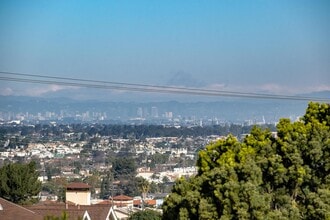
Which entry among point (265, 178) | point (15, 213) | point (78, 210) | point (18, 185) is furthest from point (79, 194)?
point (265, 178)

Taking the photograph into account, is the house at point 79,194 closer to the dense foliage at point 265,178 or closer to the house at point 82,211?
the house at point 82,211

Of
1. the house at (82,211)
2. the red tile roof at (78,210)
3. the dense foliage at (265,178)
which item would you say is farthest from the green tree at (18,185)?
the dense foliage at (265,178)

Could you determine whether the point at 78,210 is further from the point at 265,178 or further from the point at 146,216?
the point at 146,216

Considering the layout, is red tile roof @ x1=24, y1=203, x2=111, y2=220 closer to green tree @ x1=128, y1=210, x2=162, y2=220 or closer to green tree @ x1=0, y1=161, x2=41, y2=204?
green tree @ x1=0, y1=161, x2=41, y2=204

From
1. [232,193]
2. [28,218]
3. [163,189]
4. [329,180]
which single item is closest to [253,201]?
[232,193]

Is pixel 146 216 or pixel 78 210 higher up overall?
pixel 78 210
